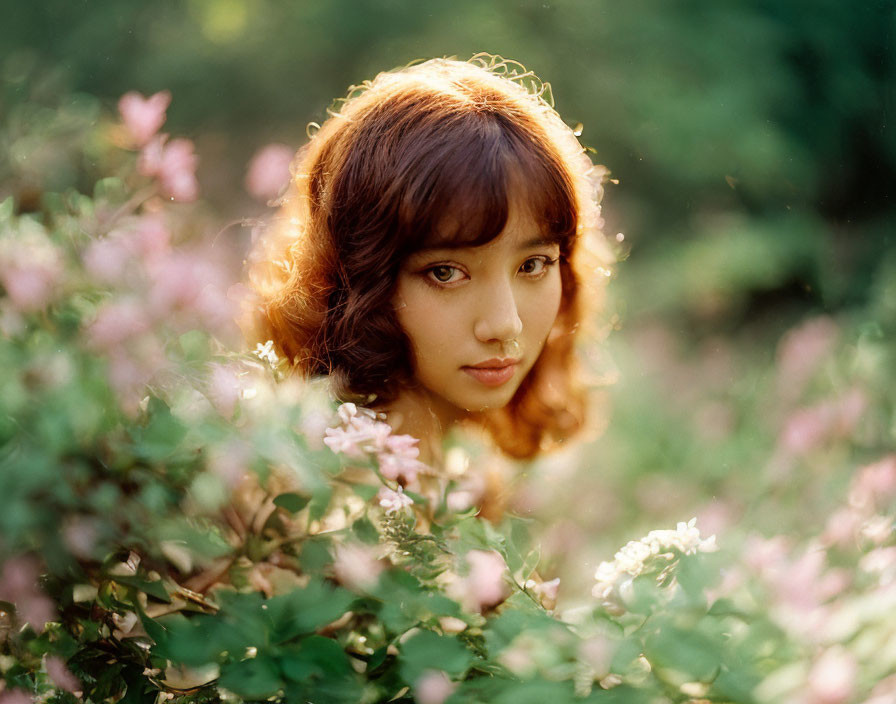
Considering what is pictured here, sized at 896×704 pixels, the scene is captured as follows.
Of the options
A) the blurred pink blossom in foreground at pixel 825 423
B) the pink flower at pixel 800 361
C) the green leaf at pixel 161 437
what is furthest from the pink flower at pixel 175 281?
the pink flower at pixel 800 361

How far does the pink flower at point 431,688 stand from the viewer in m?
0.82

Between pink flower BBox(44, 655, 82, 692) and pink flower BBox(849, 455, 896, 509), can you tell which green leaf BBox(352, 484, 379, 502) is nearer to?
pink flower BBox(44, 655, 82, 692)

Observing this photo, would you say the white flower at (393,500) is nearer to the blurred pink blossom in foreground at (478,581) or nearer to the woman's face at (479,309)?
the blurred pink blossom in foreground at (478,581)

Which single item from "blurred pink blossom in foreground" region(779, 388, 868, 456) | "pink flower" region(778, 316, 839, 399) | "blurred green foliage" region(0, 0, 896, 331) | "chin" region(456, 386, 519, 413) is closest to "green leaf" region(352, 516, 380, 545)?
"chin" region(456, 386, 519, 413)

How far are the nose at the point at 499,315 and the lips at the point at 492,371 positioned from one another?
7cm

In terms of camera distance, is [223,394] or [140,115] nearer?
[223,394]

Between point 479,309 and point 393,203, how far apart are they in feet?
0.66

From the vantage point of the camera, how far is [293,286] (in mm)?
1634

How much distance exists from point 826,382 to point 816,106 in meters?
1.96

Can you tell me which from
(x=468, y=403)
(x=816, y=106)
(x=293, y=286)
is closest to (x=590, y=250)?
(x=468, y=403)

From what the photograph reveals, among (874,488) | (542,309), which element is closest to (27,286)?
(542,309)

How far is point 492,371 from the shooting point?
153 cm

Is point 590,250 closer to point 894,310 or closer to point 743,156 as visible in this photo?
point 894,310

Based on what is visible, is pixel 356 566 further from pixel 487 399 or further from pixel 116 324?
pixel 487 399
